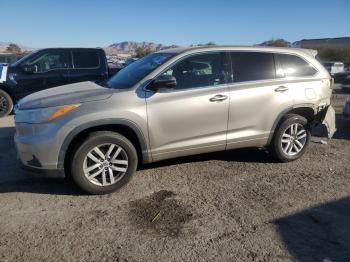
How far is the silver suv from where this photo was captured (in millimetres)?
4324

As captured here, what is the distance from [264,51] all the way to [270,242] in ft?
9.74

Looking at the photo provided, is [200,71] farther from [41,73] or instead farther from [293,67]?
[41,73]

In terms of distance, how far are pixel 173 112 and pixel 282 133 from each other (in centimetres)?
186

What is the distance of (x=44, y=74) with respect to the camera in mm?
9711

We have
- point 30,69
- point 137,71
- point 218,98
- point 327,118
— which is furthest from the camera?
point 30,69

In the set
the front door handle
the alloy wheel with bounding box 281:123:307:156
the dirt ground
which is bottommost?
the dirt ground

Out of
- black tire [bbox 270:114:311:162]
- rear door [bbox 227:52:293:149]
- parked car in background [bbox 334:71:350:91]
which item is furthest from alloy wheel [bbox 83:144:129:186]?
parked car in background [bbox 334:71:350:91]

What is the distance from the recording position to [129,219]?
395cm

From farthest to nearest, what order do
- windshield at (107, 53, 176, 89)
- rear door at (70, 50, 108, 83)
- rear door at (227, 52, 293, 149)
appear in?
rear door at (70, 50, 108, 83)
rear door at (227, 52, 293, 149)
windshield at (107, 53, 176, 89)

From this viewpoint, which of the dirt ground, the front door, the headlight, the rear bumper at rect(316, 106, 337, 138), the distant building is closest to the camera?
the dirt ground

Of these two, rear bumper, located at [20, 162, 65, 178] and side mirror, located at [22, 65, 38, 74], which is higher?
side mirror, located at [22, 65, 38, 74]

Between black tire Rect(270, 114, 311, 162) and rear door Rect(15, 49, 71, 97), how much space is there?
20.6 feet

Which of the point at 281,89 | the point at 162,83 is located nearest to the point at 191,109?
the point at 162,83

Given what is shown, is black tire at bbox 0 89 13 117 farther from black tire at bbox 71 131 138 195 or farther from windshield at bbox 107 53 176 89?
black tire at bbox 71 131 138 195
